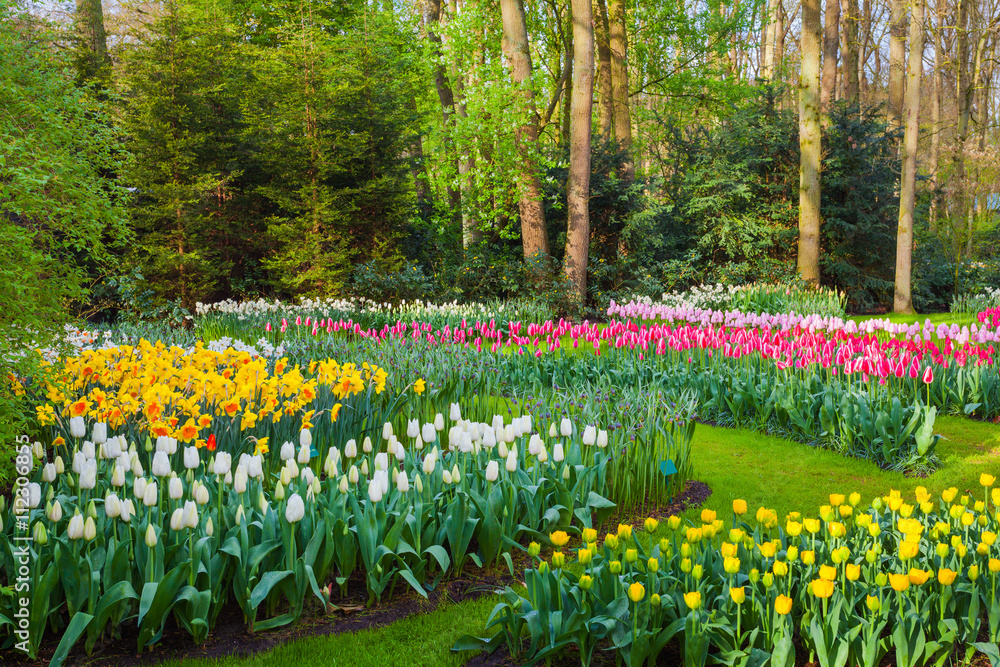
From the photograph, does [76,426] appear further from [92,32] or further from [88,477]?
[92,32]

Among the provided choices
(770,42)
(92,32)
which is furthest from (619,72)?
(92,32)

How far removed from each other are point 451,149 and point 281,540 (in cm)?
1188

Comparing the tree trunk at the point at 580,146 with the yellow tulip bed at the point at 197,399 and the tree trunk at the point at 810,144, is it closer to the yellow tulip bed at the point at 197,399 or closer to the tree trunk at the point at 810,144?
the tree trunk at the point at 810,144

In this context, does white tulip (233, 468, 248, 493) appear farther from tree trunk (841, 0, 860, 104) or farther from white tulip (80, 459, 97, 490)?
tree trunk (841, 0, 860, 104)

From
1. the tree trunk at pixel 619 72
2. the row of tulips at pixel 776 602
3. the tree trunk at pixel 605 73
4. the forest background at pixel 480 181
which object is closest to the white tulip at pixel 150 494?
the row of tulips at pixel 776 602

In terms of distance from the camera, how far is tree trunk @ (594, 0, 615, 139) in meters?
15.8

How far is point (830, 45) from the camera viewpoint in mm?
16984

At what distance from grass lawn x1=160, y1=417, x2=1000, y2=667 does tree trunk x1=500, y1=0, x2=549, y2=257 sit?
7.46m

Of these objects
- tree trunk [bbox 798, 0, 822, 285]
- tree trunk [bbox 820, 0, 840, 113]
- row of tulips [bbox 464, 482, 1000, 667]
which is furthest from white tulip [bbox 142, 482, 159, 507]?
tree trunk [bbox 820, 0, 840, 113]

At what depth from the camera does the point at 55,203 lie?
311 centimetres

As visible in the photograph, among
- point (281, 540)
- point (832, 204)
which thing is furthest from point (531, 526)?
point (832, 204)

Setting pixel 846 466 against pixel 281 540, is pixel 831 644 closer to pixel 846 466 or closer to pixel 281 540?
pixel 281 540

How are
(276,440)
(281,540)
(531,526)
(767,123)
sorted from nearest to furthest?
(281,540), (531,526), (276,440), (767,123)

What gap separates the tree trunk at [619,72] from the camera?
15.4m
